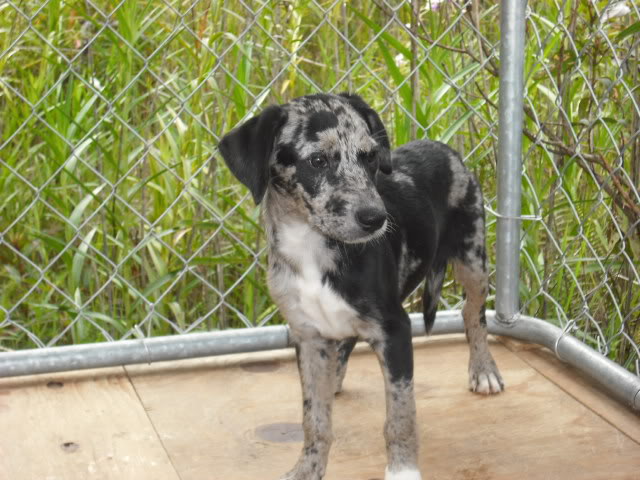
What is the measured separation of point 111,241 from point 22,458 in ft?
4.37

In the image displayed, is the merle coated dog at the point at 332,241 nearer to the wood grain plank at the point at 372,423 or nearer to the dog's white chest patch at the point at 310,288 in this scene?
the dog's white chest patch at the point at 310,288

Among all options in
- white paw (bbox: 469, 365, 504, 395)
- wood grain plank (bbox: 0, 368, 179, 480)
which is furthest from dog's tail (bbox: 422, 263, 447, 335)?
wood grain plank (bbox: 0, 368, 179, 480)

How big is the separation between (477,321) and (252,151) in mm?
1220

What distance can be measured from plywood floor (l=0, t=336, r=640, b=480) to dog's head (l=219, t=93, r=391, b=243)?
81 centimetres

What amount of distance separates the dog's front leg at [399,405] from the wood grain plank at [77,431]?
0.65 m

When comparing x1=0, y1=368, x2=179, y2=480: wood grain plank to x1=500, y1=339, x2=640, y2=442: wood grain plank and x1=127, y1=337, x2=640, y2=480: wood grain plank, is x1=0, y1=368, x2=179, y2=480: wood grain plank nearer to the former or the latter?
x1=127, y1=337, x2=640, y2=480: wood grain plank

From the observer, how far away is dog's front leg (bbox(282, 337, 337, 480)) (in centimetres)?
277

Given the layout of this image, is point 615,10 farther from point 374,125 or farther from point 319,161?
point 319,161

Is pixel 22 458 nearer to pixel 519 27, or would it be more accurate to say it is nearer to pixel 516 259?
pixel 516 259

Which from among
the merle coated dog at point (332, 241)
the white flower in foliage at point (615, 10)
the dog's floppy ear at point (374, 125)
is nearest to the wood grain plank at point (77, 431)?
the merle coated dog at point (332, 241)

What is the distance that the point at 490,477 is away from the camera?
2.82m

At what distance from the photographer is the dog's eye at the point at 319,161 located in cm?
261

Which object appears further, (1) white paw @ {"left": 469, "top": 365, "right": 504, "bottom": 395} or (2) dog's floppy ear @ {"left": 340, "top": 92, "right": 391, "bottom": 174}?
(1) white paw @ {"left": 469, "top": 365, "right": 504, "bottom": 395}

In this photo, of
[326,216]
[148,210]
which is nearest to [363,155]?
[326,216]
